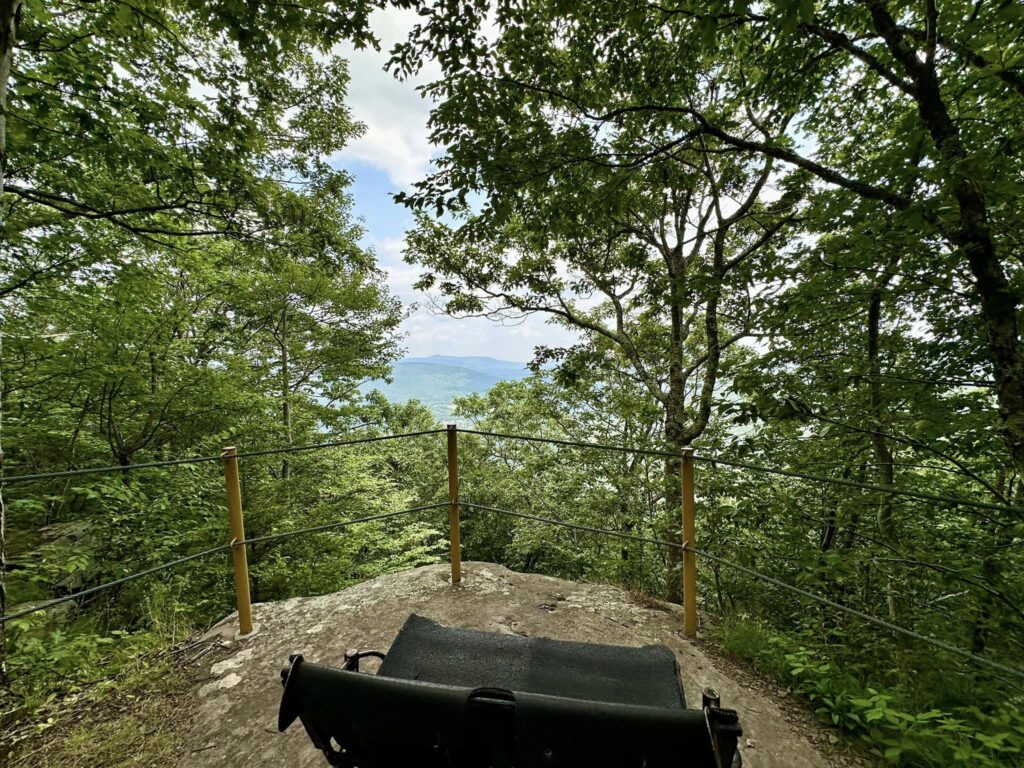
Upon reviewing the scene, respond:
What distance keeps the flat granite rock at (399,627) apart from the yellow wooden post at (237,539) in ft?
0.44

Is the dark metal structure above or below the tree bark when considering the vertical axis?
below

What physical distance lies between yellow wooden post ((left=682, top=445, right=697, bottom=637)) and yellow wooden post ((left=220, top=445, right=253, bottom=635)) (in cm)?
264

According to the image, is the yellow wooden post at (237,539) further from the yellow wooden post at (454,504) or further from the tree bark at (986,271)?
the tree bark at (986,271)

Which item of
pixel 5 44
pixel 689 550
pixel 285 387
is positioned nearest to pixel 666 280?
pixel 689 550

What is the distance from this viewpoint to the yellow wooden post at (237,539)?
7.91 feet

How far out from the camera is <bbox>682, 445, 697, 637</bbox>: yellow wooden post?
237cm

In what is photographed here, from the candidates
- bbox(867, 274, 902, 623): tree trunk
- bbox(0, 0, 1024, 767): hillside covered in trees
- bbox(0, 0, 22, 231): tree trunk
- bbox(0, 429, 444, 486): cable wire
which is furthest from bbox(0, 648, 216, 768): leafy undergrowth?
bbox(867, 274, 902, 623): tree trunk

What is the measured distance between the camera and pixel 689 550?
7.98 feet

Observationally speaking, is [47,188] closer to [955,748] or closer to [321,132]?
[321,132]

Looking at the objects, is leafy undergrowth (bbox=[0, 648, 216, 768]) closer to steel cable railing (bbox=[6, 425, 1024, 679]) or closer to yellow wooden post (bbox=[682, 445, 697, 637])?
steel cable railing (bbox=[6, 425, 1024, 679])

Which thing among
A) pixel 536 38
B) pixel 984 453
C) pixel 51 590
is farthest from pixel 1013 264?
pixel 51 590

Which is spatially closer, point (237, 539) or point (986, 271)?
point (986, 271)

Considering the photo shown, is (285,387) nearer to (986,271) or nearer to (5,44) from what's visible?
(5,44)

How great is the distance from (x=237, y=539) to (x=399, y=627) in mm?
1168
